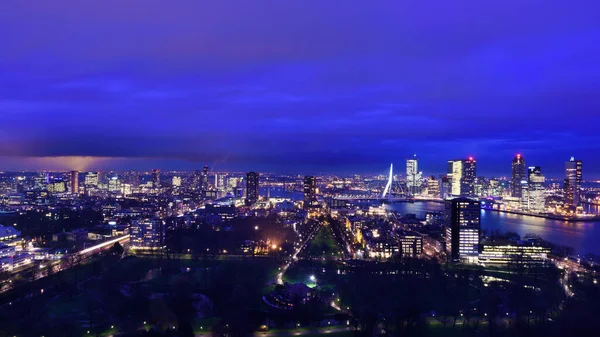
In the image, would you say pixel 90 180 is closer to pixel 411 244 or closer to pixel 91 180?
pixel 91 180

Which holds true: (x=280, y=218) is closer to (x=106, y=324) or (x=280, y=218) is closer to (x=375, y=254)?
(x=375, y=254)

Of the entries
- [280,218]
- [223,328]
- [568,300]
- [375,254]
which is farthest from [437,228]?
[223,328]

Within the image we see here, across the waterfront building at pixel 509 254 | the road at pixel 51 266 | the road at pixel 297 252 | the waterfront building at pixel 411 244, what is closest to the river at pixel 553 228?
the waterfront building at pixel 509 254

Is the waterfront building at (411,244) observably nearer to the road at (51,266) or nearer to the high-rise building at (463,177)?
the road at (51,266)

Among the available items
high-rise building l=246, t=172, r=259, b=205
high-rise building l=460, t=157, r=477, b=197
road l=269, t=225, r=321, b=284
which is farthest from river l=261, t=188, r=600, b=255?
high-rise building l=246, t=172, r=259, b=205

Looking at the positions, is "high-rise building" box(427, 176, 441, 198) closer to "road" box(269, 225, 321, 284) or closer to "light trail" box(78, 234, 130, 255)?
"road" box(269, 225, 321, 284)

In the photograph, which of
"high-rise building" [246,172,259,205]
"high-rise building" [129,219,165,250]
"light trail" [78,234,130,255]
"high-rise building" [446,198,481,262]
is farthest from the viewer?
"high-rise building" [246,172,259,205]
